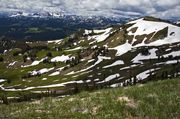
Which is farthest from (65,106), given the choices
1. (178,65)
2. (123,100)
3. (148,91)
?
(178,65)

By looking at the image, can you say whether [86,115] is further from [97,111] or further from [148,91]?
[148,91]

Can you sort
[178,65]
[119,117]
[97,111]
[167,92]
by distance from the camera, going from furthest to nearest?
[178,65] < [167,92] < [97,111] < [119,117]

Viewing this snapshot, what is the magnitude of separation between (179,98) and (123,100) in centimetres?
440

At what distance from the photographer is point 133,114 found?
85.3ft

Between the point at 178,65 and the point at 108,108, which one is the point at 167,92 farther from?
the point at 178,65

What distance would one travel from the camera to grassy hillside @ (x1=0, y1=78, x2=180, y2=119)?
1008 inches

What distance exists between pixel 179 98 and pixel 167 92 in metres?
2.49

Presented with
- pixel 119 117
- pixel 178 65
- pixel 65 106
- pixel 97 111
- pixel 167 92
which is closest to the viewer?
pixel 119 117

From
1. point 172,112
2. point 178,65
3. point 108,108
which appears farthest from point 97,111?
point 178,65

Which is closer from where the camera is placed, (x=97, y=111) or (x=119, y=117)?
(x=119, y=117)

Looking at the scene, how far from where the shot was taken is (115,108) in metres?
26.8

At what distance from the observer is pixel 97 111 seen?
2666 cm

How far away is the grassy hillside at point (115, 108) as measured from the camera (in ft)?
84.0

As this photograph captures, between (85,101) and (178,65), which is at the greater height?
(85,101)
